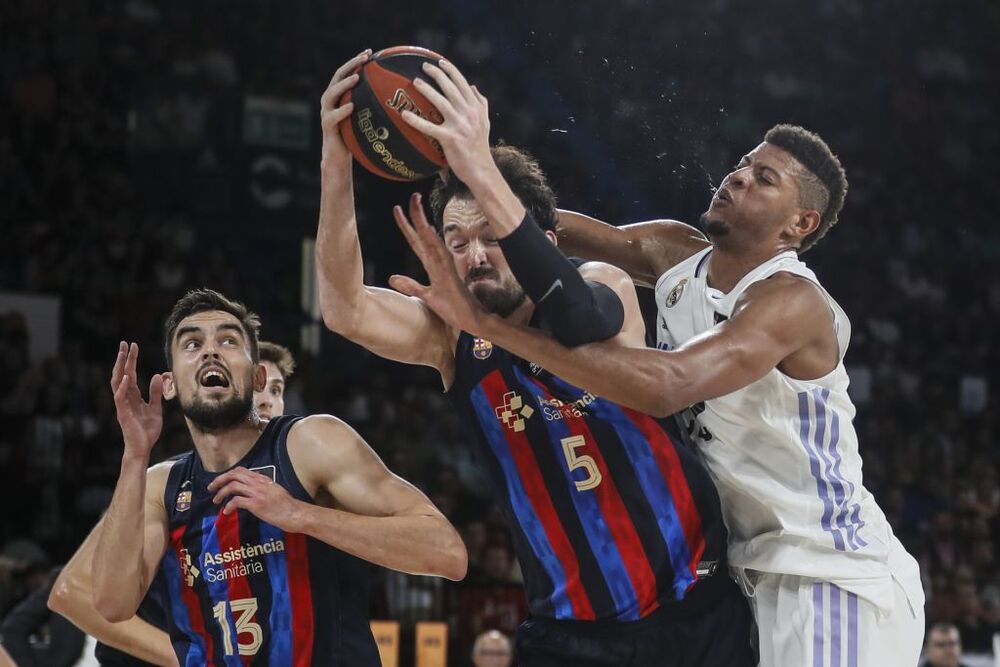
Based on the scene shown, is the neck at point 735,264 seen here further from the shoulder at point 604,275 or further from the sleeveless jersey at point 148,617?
the sleeveless jersey at point 148,617

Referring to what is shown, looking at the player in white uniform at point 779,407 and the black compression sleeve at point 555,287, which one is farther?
the player in white uniform at point 779,407

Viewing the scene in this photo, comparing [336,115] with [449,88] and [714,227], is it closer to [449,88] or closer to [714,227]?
[449,88]

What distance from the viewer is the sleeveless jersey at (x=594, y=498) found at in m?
3.36

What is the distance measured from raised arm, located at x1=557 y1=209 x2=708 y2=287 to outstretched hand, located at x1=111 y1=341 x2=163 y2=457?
133 centimetres

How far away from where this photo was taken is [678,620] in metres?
3.39

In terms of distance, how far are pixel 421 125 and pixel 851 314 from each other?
1033cm

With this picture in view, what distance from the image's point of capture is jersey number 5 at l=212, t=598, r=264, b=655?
368cm

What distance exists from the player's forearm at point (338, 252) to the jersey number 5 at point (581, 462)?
0.65m

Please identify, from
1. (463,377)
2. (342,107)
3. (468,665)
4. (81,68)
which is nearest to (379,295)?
(463,377)

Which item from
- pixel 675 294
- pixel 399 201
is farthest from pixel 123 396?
pixel 399 201

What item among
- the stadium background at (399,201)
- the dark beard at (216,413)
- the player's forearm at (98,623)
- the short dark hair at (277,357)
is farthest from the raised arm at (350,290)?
the stadium background at (399,201)

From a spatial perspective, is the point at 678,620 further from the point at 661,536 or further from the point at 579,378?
the point at 579,378

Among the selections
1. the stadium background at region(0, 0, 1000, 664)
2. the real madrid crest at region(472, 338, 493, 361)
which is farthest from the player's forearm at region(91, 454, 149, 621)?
the stadium background at region(0, 0, 1000, 664)

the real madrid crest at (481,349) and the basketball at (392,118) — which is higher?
the basketball at (392,118)
